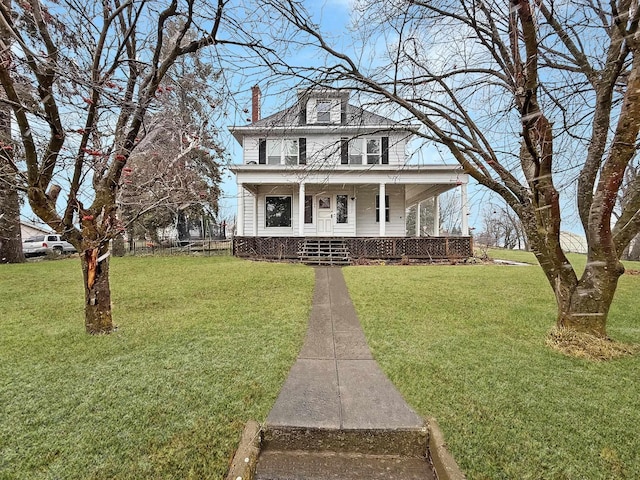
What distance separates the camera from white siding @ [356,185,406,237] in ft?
53.2

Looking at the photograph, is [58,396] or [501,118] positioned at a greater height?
[501,118]

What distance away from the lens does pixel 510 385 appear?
10.3 feet

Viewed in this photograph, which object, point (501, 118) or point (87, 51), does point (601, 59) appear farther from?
point (87, 51)

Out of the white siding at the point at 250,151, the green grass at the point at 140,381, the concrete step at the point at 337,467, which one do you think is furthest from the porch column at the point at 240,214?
the concrete step at the point at 337,467

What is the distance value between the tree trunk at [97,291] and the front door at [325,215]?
11.5m

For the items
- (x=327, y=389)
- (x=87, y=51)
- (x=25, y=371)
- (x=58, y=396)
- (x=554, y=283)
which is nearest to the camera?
(x=58, y=396)

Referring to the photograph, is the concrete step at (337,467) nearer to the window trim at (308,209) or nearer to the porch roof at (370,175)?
the porch roof at (370,175)

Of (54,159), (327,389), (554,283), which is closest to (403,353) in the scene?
(327,389)

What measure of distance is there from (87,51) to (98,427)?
3.98m

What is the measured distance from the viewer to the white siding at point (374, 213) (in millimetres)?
16219

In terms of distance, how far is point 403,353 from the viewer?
3994 millimetres

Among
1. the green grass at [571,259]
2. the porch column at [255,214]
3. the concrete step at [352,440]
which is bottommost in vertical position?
the concrete step at [352,440]

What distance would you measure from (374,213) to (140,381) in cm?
1408

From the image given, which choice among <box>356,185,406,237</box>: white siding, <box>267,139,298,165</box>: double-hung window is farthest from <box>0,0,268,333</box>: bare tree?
<box>356,185,406,237</box>: white siding
